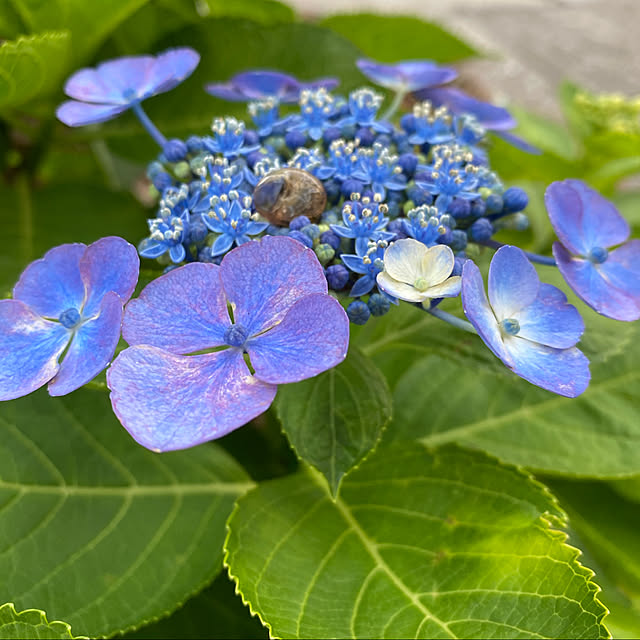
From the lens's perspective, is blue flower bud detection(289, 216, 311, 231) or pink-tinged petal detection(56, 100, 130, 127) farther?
pink-tinged petal detection(56, 100, 130, 127)

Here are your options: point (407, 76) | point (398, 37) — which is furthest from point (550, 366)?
point (398, 37)

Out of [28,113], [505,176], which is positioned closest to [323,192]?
[28,113]

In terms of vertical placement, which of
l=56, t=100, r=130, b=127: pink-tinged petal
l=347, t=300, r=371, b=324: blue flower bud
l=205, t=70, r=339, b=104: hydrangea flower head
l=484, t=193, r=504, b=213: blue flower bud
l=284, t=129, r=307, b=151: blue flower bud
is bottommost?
l=347, t=300, r=371, b=324: blue flower bud

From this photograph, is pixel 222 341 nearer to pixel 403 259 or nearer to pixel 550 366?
pixel 403 259

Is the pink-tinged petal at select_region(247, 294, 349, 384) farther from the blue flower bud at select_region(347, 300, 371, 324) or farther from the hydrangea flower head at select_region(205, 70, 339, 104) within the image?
the hydrangea flower head at select_region(205, 70, 339, 104)

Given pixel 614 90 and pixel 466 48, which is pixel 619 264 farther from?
pixel 614 90

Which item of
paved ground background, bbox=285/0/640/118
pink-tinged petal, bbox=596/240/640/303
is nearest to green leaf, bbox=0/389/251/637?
pink-tinged petal, bbox=596/240/640/303
